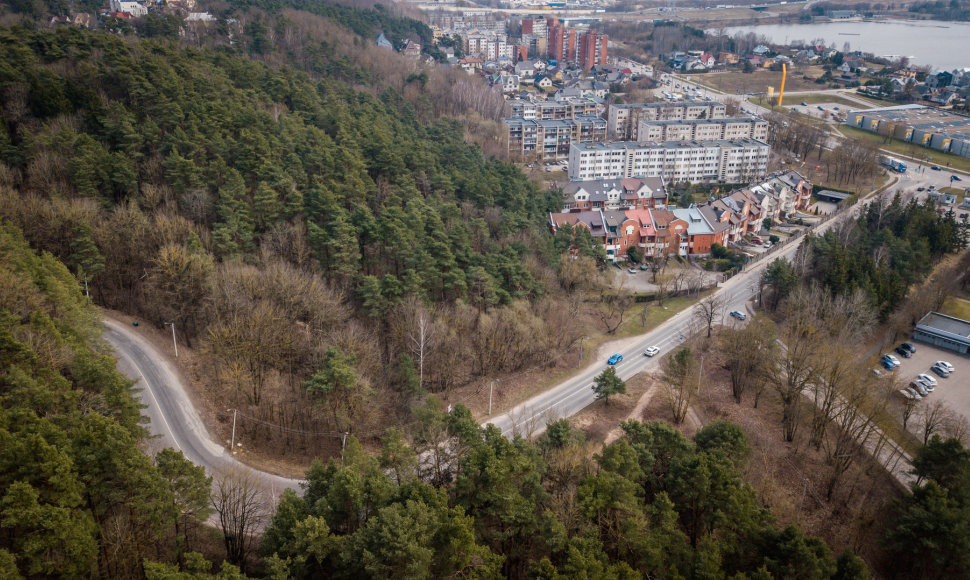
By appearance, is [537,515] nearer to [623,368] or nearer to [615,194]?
[623,368]

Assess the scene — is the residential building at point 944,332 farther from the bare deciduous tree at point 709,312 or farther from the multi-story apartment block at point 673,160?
the multi-story apartment block at point 673,160

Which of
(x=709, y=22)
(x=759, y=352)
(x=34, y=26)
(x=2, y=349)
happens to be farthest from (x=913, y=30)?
(x=2, y=349)

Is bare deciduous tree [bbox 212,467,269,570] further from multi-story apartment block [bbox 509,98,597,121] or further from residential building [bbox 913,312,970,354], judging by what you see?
multi-story apartment block [bbox 509,98,597,121]

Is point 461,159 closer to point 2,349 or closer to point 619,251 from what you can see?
point 619,251

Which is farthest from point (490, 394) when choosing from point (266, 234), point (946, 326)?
point (946, 326)

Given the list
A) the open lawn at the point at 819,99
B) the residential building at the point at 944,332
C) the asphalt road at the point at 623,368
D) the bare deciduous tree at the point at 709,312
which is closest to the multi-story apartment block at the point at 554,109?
the open lawn at the point at 819,99

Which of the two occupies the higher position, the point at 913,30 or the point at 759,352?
the point at 913,30
